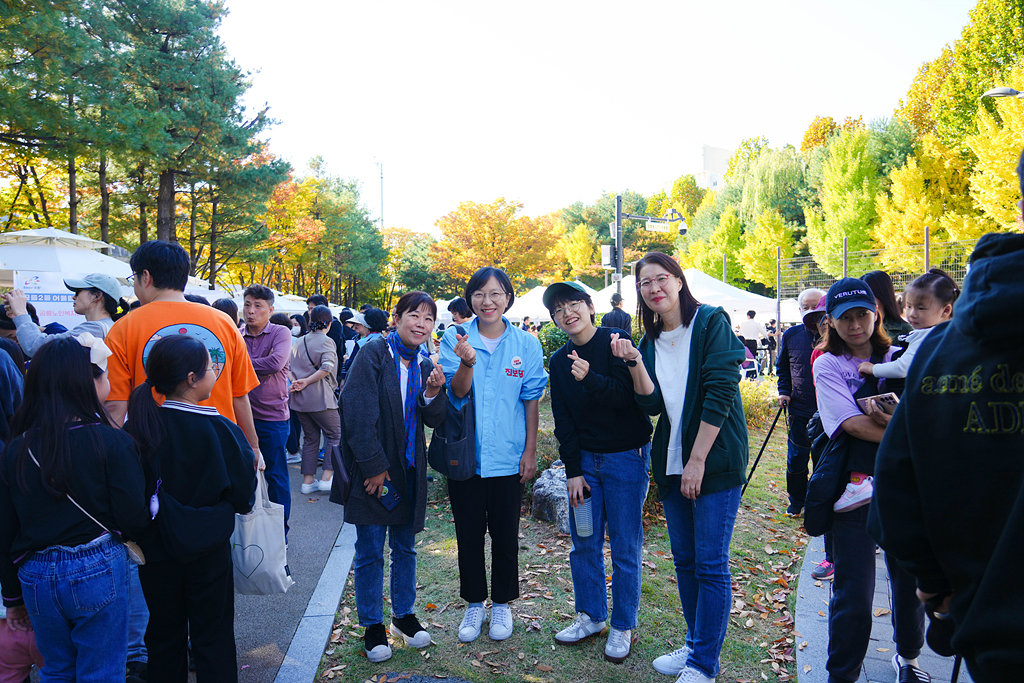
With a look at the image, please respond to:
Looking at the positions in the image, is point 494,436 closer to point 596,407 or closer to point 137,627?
point 596,407

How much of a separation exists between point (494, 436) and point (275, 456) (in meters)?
2.46

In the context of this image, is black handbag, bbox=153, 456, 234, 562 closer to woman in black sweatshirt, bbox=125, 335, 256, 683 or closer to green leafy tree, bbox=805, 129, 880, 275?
woman in black sweatshirt, bbox=125, 335, 256, 683

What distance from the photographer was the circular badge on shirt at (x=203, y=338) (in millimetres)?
3098

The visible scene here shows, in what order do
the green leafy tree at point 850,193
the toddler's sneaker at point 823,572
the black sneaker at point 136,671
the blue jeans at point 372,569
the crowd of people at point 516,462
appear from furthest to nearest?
1. the green leafy tree at point 850,193
2. the toddler's sneaker at point 823,572
3. the blue jeans at point 372,569
4. the black sneaker at point 136,671
5. the crowd of people at point 516,462

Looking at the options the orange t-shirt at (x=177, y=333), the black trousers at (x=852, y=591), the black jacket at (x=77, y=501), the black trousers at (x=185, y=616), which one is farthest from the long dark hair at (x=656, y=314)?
the black jacket at (x=77, y=501)

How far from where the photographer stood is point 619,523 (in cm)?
345

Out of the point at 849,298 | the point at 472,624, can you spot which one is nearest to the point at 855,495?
the point at 849,298

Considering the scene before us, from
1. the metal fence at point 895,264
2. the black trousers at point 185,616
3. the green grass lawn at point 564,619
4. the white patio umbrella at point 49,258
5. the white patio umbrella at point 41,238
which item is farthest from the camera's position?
the metal fence at point 895,264

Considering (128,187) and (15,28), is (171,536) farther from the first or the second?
(128,187)

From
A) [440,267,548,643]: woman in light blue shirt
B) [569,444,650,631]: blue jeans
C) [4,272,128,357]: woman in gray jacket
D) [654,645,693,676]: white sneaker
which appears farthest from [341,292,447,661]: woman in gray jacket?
[4,272,128,357]: woman in gray jacket

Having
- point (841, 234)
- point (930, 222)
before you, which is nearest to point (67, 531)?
point (930, 222)

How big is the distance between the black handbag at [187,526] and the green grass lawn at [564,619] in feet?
4.38

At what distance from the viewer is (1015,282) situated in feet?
3.90

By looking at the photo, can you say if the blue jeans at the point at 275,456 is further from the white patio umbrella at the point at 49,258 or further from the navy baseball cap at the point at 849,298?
the white patio umbrella at the point at 49,258
